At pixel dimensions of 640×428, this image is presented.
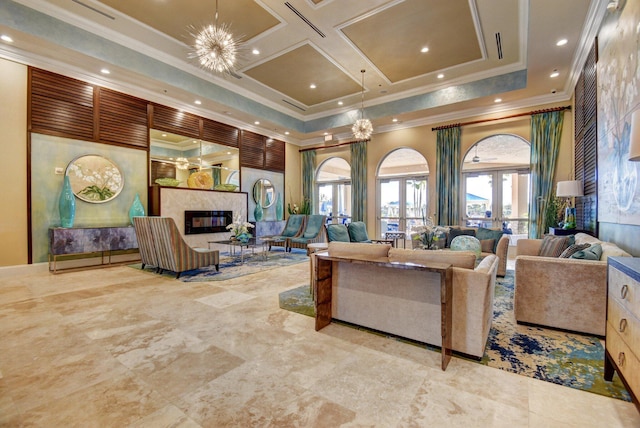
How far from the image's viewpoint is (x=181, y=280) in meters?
4.72

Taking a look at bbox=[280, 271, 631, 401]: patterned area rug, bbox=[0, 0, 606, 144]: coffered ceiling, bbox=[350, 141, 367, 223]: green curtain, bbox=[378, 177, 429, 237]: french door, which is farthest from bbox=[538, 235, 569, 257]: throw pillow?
bbox=[350, 141, 367, 223]: green curtain

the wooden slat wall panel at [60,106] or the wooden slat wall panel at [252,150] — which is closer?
the wooden slat wall panel at [60,106]

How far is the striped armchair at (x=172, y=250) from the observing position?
4617 mm

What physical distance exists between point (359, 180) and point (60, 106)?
723cm

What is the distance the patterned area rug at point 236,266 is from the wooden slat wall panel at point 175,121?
10.5ft

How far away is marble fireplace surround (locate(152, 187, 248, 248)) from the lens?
6.64 m

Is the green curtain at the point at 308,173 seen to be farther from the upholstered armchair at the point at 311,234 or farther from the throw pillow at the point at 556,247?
the throw pillow at the point at 556,247

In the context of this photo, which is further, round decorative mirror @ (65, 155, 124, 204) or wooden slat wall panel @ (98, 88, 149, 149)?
wooden slat wall panel @ (98, 88, 149, 149)

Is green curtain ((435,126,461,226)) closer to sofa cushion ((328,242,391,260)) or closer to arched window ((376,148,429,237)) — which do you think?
arched window ((376,148,429,237))

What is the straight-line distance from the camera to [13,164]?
190 inches

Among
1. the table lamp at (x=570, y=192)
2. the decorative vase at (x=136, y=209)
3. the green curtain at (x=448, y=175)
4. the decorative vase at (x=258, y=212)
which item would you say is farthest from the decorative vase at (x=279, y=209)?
the table lamp at (x=570, y=192)

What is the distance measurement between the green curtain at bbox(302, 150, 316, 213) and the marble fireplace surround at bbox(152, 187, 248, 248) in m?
2.54

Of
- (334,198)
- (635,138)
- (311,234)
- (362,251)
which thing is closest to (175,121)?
(311,234)

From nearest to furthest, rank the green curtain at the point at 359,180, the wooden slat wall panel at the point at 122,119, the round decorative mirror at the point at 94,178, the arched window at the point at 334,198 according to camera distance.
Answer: the round decorative mirror at the point at 94,178 → the wooden slat wall panel at the point at 122,119 → the green curtain at the point at 359,180 → the arched window at the point at 334,198
